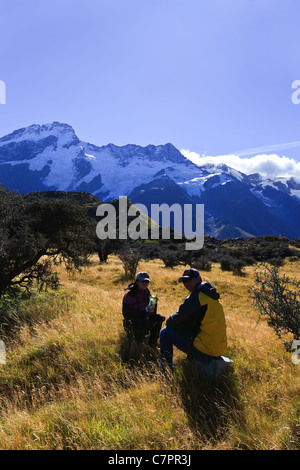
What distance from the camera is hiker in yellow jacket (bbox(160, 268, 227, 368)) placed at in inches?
159

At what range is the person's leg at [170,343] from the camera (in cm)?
448

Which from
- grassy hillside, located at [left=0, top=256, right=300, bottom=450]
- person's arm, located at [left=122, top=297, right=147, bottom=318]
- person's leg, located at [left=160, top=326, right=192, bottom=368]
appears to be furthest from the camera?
person's arm, located at [left=122, top=297, right=147, bottom=318]

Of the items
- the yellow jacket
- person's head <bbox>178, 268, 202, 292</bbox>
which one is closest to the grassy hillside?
the yellow jacket

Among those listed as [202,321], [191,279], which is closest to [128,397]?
[202,321]

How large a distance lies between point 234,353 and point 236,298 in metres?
10.7

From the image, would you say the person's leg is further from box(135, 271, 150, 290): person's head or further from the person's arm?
box(135, 271, 150, 290): person's head

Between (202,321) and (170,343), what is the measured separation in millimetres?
916

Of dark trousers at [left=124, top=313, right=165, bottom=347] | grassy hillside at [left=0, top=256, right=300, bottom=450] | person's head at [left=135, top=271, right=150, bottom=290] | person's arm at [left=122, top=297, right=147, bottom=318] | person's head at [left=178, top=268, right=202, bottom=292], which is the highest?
person's head at [left=178, top=268, right=202, bottom=292]

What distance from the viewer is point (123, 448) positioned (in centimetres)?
277

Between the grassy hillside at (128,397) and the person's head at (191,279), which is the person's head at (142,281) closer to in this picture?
the grassy hillside at (128,397)

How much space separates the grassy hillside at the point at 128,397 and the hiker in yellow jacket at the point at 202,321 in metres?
0.39

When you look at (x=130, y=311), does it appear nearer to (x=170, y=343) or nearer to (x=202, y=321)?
(x=170, y=343)
